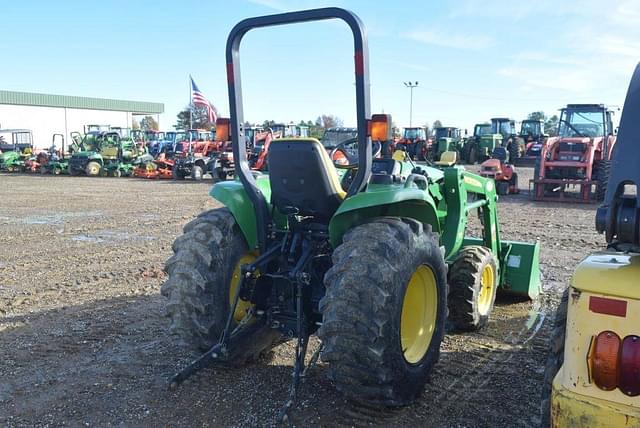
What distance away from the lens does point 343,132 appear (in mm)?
12242

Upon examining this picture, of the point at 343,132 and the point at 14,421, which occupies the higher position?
the point at 343,132

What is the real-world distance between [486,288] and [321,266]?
84.1 inches

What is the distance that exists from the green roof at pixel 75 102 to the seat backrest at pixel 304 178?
5882 centimetres

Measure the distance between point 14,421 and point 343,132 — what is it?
963 centimetres

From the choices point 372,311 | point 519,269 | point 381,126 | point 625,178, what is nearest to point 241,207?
point 381,126

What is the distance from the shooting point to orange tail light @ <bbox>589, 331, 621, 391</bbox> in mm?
1911

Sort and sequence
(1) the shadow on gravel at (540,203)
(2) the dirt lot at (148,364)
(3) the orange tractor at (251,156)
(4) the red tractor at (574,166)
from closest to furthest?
(2) the dirt lot at (148,364)
(1) the shadow on gravel at (540,203)
(4) the red tractor at (574,166)
(3) the orange tractor at (251,156)

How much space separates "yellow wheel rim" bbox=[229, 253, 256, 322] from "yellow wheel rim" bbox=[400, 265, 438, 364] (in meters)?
1.15

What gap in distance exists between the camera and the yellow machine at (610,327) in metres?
1.90

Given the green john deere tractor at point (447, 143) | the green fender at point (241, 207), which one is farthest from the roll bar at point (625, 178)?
the green john deere tractor at point (447, 143)

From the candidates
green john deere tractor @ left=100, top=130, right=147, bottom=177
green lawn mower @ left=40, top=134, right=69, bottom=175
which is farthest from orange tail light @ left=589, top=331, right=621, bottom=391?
green lawn mower @ left=40, top=134, right=69, bottom=175

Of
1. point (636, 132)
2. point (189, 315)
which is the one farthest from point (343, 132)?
point (636, 132)

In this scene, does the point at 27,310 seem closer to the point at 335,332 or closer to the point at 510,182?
the point at 335,332

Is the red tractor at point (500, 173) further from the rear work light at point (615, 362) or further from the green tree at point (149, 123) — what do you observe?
the green tree at point (149, 123)
